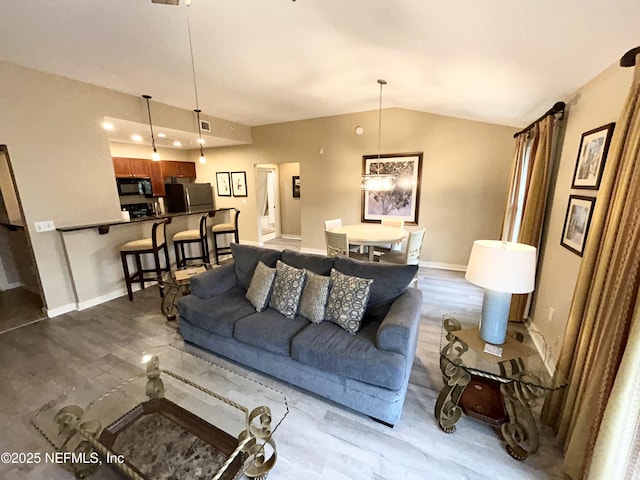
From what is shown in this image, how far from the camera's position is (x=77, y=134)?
3.45 meters

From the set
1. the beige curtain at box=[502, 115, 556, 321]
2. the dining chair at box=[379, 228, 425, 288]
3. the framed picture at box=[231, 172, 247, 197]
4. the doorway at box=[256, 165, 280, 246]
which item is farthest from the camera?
the doorway at box=[256, 165, 280, 246]

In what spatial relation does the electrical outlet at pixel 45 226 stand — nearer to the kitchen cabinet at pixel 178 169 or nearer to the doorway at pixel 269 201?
the kitchen cabinet at pixel 178 169

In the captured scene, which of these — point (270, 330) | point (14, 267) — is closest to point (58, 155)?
point (14, 267)

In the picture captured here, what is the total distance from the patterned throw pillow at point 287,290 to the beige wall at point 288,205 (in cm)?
521

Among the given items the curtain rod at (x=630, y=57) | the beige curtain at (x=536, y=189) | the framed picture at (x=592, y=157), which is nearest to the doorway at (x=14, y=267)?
the curtain rod at (x=630, y=57)

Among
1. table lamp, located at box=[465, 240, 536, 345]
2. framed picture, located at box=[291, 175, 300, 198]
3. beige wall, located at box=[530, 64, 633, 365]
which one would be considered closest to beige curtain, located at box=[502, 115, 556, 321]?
beige wall, located at box=[530, 64, 633, 365]

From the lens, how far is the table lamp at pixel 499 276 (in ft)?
4.98

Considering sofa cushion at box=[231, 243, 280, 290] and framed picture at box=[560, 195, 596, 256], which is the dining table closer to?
sofa cushion at box=[231, 243, 280, 290]

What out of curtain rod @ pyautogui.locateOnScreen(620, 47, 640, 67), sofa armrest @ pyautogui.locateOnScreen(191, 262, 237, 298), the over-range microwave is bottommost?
sofa armrest @ pyautogui.locateOnScreen(191, 262, 237, 298)

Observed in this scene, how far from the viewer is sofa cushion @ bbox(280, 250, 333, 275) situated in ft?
8.09

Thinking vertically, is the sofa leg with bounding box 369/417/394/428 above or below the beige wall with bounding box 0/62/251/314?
below

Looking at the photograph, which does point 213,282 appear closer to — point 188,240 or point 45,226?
point 188,240

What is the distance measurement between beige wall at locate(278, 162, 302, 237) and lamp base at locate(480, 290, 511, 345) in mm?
6165

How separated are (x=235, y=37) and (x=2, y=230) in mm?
4850
